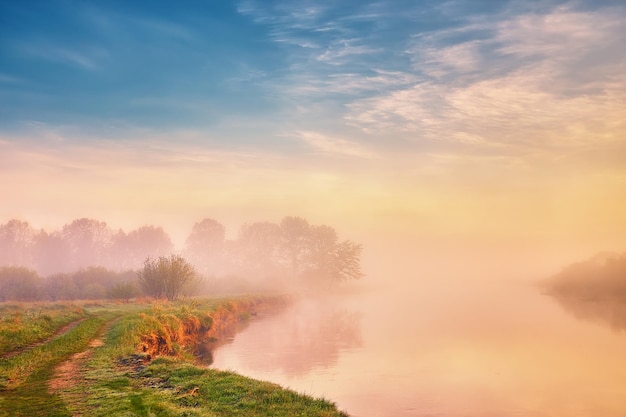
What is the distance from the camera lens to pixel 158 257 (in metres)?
92.1

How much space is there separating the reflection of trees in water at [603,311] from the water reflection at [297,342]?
2620cm

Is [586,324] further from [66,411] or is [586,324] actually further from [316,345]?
[66,411]

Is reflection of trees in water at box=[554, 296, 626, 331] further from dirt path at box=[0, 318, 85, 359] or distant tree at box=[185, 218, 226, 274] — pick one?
distant tree at box=[185, 218, 226, 274]

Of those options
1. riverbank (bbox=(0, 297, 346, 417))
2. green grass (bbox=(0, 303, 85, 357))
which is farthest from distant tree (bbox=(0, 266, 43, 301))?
riverbank (bbox=(0, 297, 346, 417))

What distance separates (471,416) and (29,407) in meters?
17.1

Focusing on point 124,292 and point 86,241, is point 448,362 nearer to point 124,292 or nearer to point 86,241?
point 124,292

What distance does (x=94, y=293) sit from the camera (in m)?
77.9

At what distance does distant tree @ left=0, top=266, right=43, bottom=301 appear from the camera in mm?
78438

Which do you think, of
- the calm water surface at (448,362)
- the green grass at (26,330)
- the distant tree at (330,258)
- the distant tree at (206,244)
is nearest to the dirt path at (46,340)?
the green grass at (26,330)

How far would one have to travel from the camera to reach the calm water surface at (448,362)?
Answer: 73.7ft

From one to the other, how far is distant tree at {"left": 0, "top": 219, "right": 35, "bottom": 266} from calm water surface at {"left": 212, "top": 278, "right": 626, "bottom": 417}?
120895 millimetres

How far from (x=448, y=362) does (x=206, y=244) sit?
11852 centimetres

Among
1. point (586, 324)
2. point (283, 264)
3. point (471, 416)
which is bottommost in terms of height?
point (471, 416)

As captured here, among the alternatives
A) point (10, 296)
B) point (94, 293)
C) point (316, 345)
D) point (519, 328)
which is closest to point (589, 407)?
point (316, 345)
